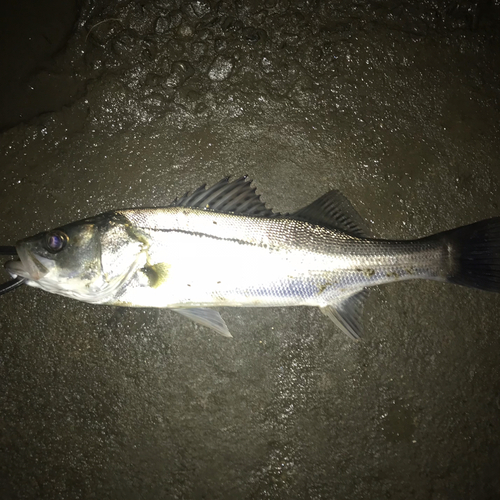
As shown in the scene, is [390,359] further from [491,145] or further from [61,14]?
[61,14]

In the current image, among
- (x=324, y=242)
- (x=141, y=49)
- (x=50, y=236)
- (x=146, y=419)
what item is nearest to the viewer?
(x=50, y=236)

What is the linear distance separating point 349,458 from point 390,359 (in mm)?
686

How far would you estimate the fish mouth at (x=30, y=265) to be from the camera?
1.88 meters

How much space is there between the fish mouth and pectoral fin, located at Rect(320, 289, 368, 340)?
159 cm

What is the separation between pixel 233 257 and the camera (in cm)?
198

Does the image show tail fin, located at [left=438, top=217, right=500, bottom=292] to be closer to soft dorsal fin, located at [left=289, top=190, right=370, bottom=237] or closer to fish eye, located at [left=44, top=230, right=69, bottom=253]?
soft dorsal fin, located at [left=289, top=190, right=370, bottom=237]

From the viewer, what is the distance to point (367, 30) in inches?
96.3

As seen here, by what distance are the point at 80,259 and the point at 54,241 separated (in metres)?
0.16

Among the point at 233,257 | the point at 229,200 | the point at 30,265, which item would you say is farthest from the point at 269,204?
the point at 30,265

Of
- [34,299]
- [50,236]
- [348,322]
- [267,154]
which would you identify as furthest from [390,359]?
[34,299]

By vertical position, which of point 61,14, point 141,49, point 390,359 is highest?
point 61,14

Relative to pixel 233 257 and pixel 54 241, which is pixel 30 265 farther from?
pixel 233 257

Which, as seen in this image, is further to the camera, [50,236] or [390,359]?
[390,359]

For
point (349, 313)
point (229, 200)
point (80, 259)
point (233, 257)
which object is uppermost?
point (80, 259)
